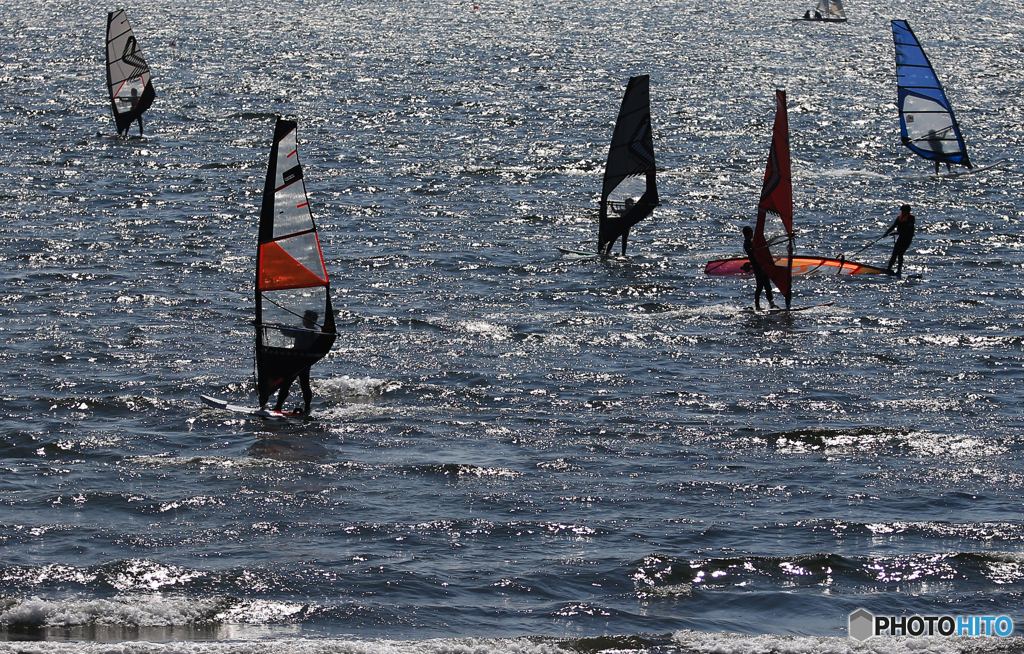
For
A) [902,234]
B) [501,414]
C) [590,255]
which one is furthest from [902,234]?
[501,414]

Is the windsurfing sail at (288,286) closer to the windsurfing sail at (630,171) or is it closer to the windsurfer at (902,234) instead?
the windsurfing sail at (630,171)

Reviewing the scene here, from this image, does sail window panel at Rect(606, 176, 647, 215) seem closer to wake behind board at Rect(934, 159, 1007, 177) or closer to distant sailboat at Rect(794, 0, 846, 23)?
wake behind board at Rect(934, 159, 1007, 177)

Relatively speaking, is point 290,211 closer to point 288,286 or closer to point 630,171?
point 288,286

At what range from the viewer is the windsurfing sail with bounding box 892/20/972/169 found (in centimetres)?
3852

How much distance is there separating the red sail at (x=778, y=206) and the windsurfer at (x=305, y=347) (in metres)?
9.87

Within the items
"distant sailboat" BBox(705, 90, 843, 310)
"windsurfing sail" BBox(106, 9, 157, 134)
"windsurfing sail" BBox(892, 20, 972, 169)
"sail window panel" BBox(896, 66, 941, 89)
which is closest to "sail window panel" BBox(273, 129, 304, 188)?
"distant sailboat" BBox(705, 90, 843, 310)

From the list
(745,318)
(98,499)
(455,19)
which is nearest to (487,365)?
(745,318)

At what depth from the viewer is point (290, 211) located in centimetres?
1773

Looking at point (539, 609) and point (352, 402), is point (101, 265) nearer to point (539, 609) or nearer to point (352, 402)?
point (352, 402)

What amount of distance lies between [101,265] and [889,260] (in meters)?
17.7

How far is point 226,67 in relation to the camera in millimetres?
72375
